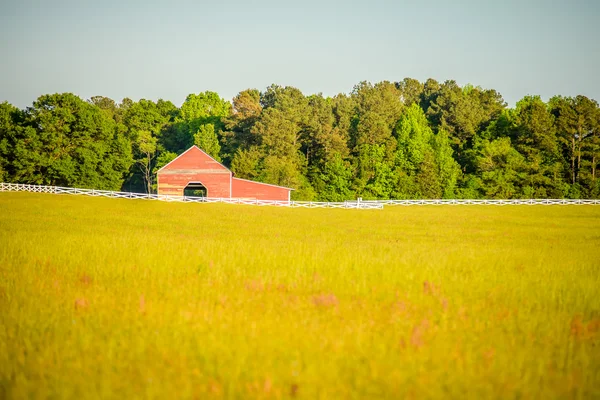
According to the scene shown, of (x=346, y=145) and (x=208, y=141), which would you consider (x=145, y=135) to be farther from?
(x=346, y=145)

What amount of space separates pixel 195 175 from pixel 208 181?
5.86 feet

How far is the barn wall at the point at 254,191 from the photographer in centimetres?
6147

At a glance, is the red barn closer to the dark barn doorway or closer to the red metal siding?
the red metal siding

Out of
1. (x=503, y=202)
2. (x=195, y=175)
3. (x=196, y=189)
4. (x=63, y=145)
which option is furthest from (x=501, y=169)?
(x=63, y=145)

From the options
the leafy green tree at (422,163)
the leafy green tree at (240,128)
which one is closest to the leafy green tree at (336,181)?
the leafy green tree at (422,163)

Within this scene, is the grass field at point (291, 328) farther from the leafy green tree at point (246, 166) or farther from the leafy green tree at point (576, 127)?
the leafy green tree at point (576, 127)

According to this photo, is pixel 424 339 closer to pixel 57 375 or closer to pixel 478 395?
pixel 478 395

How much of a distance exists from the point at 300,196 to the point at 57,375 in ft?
234

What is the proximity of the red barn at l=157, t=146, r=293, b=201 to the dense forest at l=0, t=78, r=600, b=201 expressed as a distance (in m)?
13.6

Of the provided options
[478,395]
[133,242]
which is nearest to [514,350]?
[478,395]

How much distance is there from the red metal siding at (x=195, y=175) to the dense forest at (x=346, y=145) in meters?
14.8

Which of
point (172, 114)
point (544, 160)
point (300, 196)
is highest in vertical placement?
point (172, 114)

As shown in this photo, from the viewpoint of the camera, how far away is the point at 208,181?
6166cm

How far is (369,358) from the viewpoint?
605 centimetres
